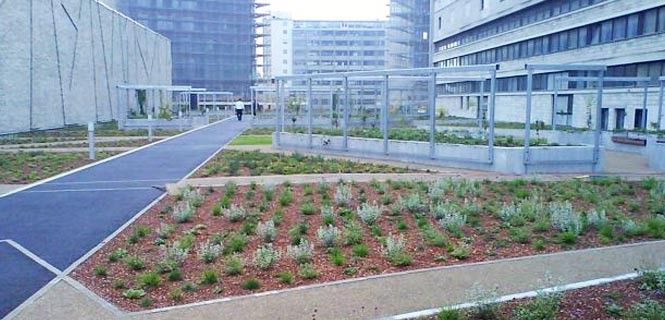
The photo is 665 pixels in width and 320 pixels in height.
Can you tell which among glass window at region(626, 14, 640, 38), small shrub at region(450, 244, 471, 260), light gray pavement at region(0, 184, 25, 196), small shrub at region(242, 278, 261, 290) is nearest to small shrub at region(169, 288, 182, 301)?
small shrub at region(242, 278, 261, 290)

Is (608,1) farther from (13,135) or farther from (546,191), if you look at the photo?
(13,135)

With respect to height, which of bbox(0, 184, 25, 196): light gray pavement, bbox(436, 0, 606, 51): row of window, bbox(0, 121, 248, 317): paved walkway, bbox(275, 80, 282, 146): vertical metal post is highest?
bbox(436, 0, 606, 51): row of window

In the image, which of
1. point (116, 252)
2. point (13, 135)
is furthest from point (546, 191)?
point (13, 135)

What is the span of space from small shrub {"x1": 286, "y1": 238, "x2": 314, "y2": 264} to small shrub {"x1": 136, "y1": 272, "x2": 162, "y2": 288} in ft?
5.06

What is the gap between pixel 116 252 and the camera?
722 cm

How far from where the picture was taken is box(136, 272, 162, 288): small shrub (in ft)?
19.6

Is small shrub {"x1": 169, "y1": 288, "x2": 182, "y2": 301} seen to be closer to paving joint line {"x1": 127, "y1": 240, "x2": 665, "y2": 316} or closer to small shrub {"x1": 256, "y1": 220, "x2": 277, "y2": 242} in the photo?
paving joint line {"x1": 127, "y1": 240, "x2": 665, "y2": 316}

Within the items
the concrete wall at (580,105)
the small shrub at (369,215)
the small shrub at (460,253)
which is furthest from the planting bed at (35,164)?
the concrete wall at (580,105)

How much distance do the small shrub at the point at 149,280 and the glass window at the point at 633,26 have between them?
111 ft

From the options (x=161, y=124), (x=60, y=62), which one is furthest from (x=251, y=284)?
(x=60, y=62)

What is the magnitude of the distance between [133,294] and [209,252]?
1.31 metres

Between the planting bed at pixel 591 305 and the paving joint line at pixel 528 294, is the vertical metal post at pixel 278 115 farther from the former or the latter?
the planting bed at pixel 591 305

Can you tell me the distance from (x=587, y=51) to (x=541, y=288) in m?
36.1

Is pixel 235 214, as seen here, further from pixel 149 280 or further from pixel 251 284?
pixel 251 284
